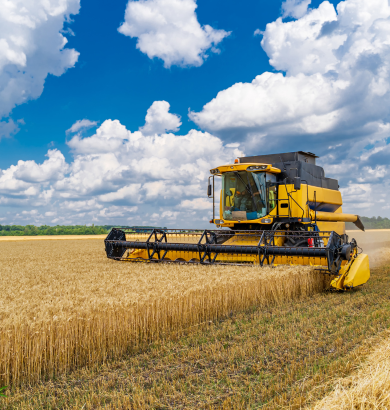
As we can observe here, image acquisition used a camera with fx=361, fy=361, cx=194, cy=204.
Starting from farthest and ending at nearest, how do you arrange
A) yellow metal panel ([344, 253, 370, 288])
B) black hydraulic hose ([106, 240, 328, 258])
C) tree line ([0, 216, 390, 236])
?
tree line ([0, 216, 390, 236]) < black hydraulic hose ([106, 240, 328, 258]) < yellow metal panel ([344, 253, 370, 288])

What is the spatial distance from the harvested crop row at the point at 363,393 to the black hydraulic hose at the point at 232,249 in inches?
162

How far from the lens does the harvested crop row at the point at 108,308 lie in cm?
343

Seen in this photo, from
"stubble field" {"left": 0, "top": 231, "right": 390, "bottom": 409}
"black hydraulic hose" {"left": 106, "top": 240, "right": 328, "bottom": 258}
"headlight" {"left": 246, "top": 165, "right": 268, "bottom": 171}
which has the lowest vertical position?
"stubble field" {"left": 0, "top": 231, "right": 390, "bottom": 409}

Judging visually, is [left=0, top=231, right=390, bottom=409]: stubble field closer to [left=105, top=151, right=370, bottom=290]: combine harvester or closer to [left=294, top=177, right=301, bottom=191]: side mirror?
[left=105, top=151, right=370, bottom=290]: combine harvester

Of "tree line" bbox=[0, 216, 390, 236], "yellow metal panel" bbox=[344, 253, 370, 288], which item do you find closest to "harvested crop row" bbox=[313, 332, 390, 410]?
"yellow metal panel" bbox=[344, 253, 370, 288]

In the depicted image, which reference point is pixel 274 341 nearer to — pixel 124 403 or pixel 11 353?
pixel 124 403

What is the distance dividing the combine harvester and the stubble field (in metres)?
2.27

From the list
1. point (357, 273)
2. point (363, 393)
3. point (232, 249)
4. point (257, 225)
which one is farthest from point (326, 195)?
point (363, 393)

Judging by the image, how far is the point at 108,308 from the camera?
395 centimetres

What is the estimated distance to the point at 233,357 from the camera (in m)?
3.71

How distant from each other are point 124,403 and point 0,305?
1970 millimetres

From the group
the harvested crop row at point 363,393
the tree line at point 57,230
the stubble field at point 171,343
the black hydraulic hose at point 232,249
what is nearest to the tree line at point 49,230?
the tree line at point 57,230

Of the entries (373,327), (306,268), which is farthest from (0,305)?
(306,268)

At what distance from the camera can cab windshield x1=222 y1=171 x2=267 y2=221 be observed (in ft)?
30.4
